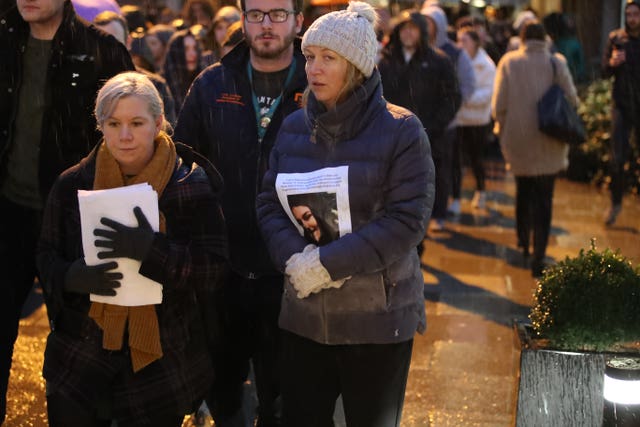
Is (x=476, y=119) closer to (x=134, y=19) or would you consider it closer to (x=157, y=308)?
(x=134, y=19)

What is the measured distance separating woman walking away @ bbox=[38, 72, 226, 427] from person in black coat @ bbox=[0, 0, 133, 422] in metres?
1.01

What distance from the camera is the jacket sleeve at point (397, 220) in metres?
3.78

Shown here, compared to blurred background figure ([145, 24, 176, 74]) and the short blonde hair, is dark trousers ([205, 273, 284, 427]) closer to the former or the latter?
the short blonde hair

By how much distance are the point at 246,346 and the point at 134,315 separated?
121 cm

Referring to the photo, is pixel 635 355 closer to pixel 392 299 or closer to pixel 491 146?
pixel 392 299

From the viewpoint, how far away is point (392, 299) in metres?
3.92

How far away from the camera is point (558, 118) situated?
8750 mm

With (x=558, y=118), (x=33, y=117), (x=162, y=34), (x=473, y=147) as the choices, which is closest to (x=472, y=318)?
(x=558, y=118)

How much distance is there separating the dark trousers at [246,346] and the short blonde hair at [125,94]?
1.18 meters

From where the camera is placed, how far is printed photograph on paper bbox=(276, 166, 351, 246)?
387 centimetres

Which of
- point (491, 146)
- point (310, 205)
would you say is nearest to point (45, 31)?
point (310, 205)

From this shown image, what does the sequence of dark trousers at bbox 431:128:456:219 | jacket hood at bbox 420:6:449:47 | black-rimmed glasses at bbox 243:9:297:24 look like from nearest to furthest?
black-rimmed glasses at bbox 243:9:297:24
dark trousers at bbox 431:128:456:219
jacket hood at bbox 420:6:449:47

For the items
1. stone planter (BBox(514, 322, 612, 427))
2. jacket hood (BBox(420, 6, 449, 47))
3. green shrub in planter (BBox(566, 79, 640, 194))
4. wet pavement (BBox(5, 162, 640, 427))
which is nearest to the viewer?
stone planter (BBox(514, 322, 612, 427))

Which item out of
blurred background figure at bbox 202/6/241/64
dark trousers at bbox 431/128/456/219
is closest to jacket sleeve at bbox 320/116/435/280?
blurred background figure at bbox 202/6/241/64
